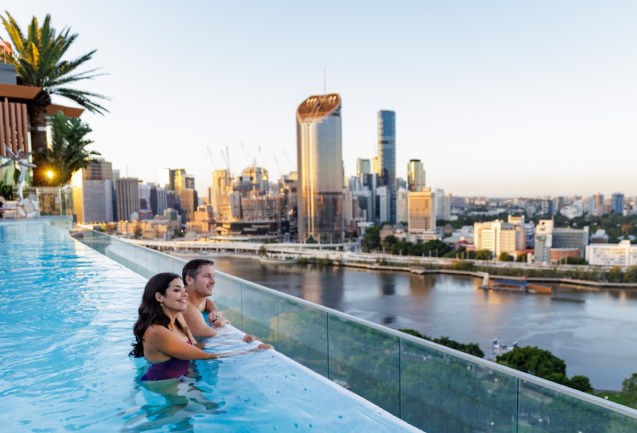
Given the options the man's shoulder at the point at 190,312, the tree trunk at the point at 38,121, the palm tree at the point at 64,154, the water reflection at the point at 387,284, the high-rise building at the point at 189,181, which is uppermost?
the high-rise building at the point at 189,181

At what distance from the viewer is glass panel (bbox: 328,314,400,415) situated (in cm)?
271

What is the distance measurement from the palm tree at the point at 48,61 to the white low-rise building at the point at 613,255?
198 feet

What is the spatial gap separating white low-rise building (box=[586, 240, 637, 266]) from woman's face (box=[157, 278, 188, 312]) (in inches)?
2565

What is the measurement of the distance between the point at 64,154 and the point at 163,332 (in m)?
14.4

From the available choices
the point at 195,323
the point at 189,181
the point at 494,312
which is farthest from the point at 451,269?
the point at 189,181

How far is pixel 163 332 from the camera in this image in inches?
108

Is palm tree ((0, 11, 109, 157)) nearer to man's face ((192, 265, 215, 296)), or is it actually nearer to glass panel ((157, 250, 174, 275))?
glass panel ((157, 250, 174, 275))

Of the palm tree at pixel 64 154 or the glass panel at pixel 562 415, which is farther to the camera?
the palm tree at pixel 64 154

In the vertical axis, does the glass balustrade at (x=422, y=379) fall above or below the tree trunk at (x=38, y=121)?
below

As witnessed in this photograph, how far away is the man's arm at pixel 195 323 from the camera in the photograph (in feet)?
12.0

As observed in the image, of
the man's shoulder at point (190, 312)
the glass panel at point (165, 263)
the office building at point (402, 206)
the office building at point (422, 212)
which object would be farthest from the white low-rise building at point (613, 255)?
the man's shoulder at point (190, 312)

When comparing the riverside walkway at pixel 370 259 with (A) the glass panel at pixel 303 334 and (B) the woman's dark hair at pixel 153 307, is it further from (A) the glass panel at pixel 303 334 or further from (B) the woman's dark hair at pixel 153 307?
(B) the woman's dark hair at pixel 153 307

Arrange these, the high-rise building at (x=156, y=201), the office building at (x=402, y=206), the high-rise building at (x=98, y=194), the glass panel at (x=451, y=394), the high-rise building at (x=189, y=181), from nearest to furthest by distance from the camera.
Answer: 1. the glass panel at (x=451, y=394)
2. the high-rise building at (x=98, y=194)
3. the high-rise building at (x=156, y=201)
4. the office building at (x=402, y=206)
5. the high-rise building at (x=189, y=181)

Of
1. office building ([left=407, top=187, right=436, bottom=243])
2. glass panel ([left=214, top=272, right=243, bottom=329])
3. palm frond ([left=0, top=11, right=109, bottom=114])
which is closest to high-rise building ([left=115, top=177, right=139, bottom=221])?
office building ([left=407, top=187, right=436, bottom=243])
